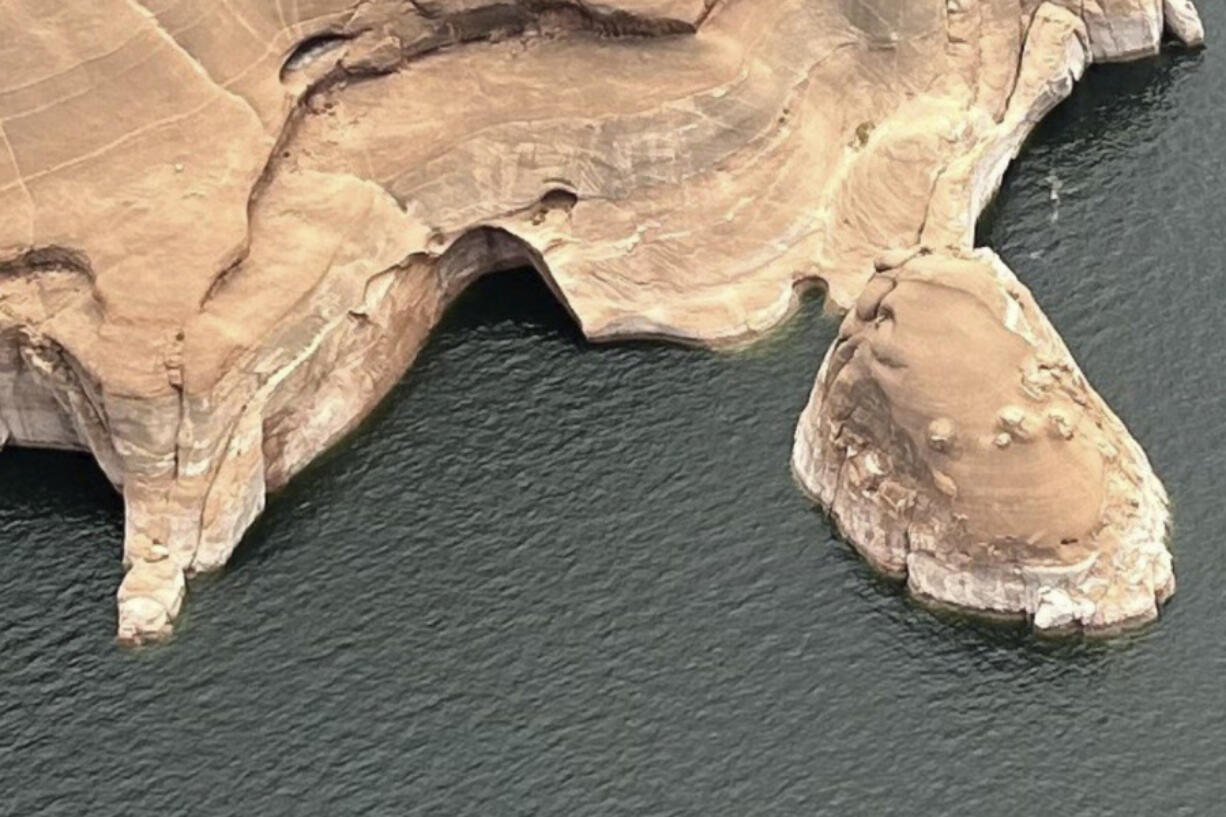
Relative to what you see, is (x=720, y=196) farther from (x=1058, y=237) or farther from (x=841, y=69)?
(x=1058, y=237)

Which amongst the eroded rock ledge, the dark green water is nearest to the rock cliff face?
the eroded rock ledge

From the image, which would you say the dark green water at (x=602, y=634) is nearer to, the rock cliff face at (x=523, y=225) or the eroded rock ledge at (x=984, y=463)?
the eroded rock ledge at (x=984, y=463)

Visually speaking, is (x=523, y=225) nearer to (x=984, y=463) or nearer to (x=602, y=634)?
(x=602, y=634)

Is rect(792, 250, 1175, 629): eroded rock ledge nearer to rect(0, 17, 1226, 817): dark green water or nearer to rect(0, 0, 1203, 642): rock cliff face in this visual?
rect(0, 0, 1203, 642): rock cliff face

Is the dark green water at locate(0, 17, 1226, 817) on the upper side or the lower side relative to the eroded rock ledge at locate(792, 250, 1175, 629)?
lower

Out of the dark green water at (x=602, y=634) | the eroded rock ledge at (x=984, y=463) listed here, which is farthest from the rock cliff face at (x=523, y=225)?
the dark green water at (x=602, y=634)

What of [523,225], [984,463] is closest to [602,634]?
[984,463]

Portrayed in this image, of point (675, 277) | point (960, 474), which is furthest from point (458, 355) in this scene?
point (960, 474)
